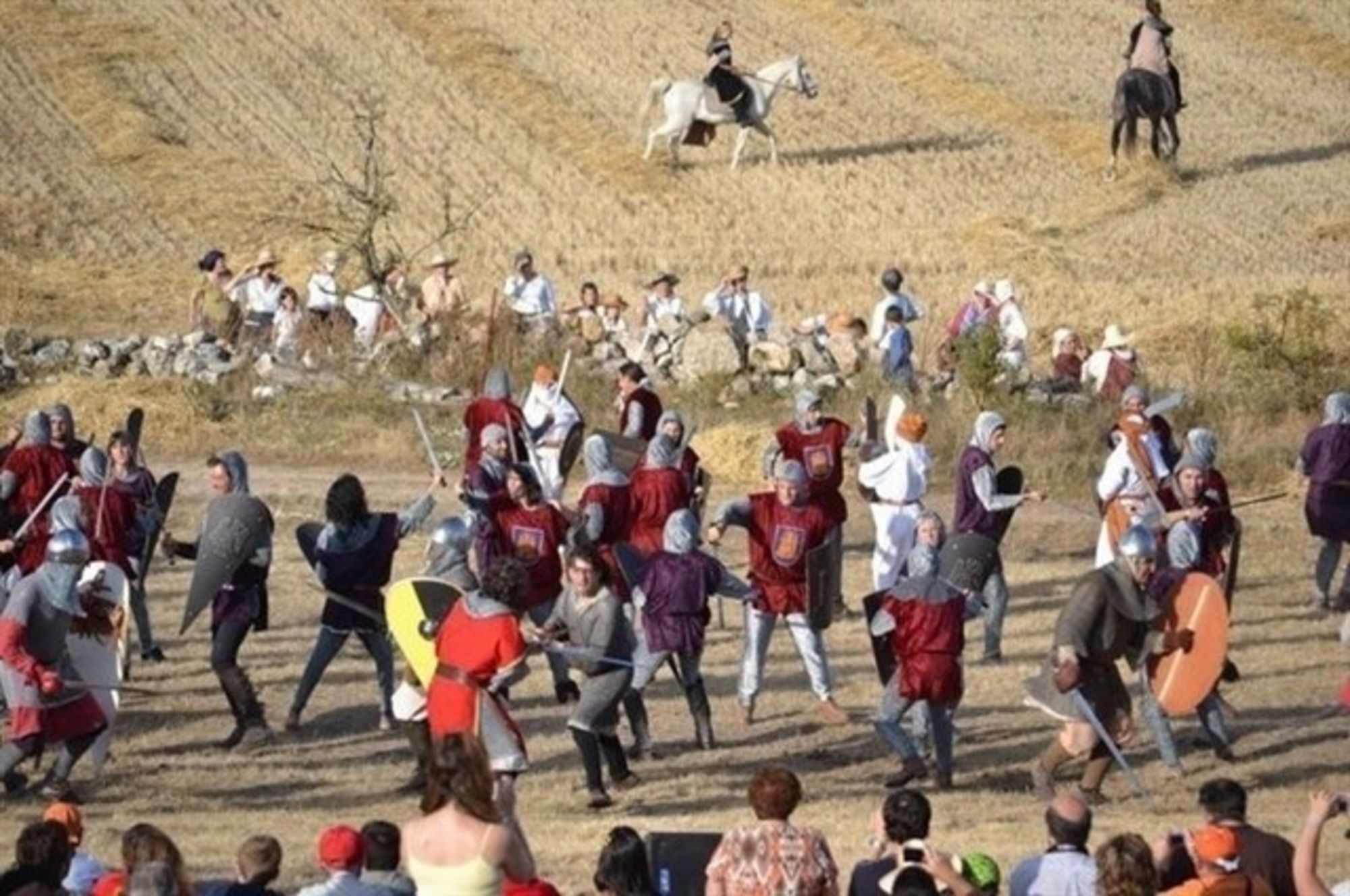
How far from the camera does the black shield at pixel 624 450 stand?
68.9ft

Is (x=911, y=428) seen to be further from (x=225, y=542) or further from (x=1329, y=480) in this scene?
(x=225, y=542)

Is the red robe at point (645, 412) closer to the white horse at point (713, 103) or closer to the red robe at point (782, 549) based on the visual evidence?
the red robe at point (782, 549)

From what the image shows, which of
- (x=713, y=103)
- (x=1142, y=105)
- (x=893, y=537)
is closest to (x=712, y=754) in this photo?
(x=893, y=537)

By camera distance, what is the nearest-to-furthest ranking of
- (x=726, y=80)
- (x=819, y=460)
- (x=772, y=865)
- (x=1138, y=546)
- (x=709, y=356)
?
(x=772, y=865) → (x=1138, y=546) → (x=819, y=460) → (x=709, y=356) → (x=726, y=80)

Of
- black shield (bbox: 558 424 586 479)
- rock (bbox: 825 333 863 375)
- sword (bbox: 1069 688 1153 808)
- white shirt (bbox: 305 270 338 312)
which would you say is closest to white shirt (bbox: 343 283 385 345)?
white shirt (bbox: 305 270 338 312)

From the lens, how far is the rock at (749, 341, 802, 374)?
28938 millimetres

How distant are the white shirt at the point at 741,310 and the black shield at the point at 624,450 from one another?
27.3 feet

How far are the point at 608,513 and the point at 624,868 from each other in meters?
7.18

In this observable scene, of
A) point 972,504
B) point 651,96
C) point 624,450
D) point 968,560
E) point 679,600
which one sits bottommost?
point 679,600

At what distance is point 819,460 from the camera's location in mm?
20391

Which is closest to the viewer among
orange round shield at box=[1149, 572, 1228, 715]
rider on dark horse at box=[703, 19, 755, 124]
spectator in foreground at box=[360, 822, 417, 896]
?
spectator in foreground at box=[360, 822, 417, 896]

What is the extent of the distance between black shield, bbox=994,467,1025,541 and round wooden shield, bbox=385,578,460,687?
5080mm

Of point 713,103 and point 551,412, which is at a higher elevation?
point 713,103

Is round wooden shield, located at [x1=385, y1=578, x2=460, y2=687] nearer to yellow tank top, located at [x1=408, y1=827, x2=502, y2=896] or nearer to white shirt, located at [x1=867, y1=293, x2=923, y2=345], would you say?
yellow tank top, located at [x1=408, y1=827, x2=502, y2=896]
